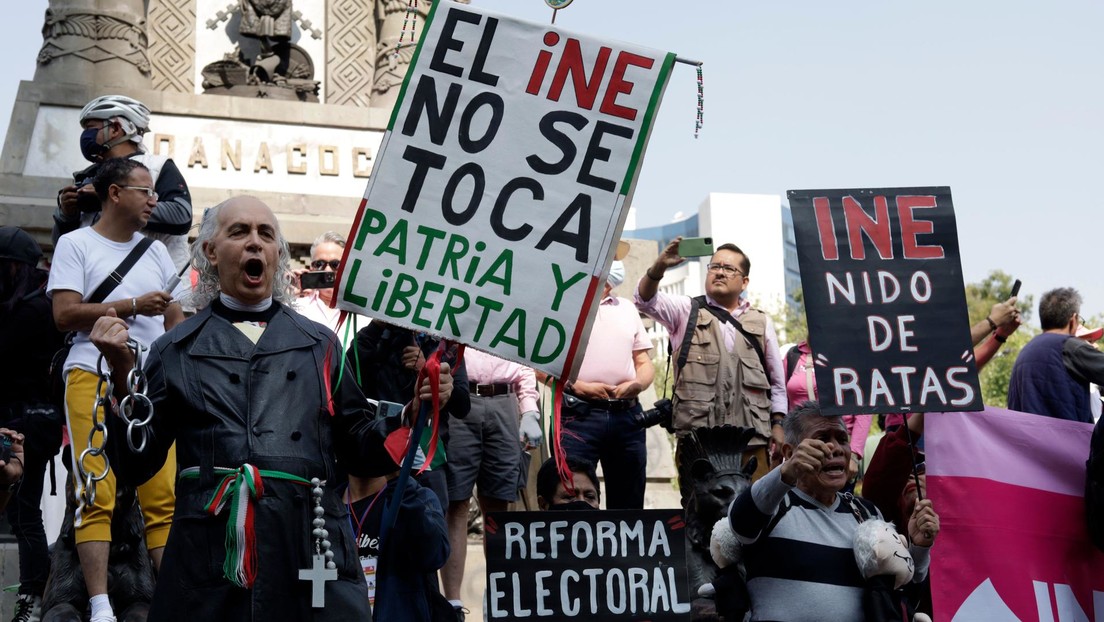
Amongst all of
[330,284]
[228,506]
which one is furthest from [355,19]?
[228,506]

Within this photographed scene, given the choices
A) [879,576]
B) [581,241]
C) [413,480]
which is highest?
[581,241]

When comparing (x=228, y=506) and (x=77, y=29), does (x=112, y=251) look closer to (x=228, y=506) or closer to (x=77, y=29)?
(x=228, y=506)

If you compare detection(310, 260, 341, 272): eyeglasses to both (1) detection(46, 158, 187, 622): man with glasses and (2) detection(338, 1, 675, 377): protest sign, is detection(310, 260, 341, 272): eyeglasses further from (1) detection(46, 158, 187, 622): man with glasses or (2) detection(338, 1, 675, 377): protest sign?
(2) detection(338, 1, 675, 377): protest sign

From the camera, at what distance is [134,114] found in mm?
7520

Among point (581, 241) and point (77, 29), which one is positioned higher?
point (77, 29)

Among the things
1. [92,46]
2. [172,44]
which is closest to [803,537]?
[92,46]

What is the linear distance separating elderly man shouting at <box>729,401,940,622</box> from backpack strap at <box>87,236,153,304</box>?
9.33 ft

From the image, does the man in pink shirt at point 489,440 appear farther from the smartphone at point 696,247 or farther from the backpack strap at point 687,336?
the smartphone at point 696,247

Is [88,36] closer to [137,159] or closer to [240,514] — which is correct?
[137,159]

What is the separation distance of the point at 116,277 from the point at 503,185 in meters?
2.32

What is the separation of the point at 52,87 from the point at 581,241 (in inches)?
356

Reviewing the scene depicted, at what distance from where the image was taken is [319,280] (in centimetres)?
868

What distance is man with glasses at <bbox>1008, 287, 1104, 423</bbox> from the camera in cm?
838

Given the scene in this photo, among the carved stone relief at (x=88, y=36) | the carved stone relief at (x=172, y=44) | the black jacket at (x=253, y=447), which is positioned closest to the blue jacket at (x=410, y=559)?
the black jacket at (x=253, y=447)
